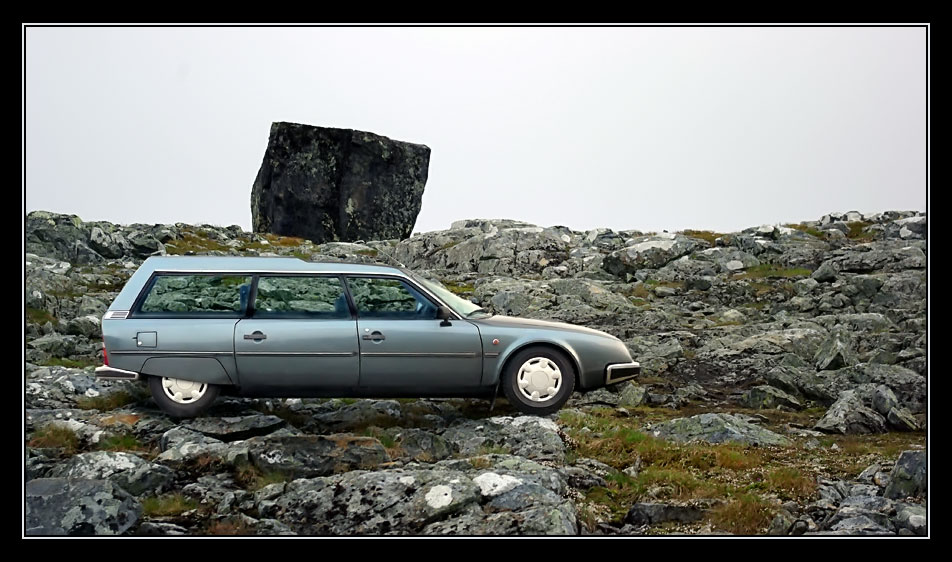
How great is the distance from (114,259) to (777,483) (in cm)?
3060

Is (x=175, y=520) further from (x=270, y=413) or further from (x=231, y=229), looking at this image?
(x=231, y=229)

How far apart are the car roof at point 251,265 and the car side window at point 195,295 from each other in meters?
0.12

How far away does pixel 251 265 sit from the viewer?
1048 cm

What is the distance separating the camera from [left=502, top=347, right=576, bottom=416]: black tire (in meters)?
10.5

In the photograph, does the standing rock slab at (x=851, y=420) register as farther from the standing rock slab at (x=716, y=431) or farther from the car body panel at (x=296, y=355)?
the car body panel at (x=296, y=355)

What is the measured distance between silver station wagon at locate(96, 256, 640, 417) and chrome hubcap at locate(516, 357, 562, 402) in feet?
0.04

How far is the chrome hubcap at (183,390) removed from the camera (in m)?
10.4

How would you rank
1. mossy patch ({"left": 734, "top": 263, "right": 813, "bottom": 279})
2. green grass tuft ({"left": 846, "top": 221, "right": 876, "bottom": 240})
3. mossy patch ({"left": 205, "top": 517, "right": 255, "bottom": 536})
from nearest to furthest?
mossy patch ({"left": 205, "top": 517, "right": 255, "bottom": 536}) → mossy patch ({"left": 734, "top": 263, "right": 813, "bottom": 279}) → green grass tuft ({"left": 846, "top": 221, "right": 876, "bottom": 240})

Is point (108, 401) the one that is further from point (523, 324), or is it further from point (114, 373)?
point (523, 324)

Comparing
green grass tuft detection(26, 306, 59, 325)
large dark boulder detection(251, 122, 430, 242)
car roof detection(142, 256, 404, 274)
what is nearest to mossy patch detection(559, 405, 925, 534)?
car roof detection(142, 256, 404, 274)

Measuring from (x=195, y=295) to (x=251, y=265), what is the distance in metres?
3.61

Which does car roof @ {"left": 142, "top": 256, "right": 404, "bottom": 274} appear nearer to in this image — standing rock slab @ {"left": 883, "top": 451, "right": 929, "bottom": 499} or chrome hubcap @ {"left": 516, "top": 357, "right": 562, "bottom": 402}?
chrome hubcap @ {"left": 516, "top": 357, "right": 562, "bottom": 402}

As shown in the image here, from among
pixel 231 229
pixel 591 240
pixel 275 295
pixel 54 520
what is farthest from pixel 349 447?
pixel 231 229

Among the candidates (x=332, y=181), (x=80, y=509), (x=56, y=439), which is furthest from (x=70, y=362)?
(x=332, y=181)
